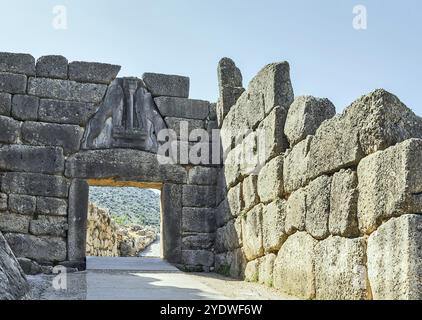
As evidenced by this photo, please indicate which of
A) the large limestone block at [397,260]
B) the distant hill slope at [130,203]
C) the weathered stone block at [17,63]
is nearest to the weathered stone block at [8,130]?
the weathered stone block at [17,63]

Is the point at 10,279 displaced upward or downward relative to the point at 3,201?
downward

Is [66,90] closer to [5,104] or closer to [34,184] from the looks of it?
[5,104]

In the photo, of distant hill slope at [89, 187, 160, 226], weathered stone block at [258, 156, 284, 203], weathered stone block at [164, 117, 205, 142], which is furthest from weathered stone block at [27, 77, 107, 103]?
distant hill slope at [89, 187, 160, 226]

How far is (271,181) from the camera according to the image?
619 cm

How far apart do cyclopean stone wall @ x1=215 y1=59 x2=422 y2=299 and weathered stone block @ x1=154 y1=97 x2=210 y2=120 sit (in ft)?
4.95

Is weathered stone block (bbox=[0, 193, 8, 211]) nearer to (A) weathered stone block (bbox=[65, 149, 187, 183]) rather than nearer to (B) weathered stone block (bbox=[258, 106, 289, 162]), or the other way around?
(A) weathered stone block (bbox=[65, 149, 187, 183])

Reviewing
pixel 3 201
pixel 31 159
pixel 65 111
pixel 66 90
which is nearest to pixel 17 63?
pixel 66 90

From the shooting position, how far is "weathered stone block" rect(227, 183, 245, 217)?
7461 mm

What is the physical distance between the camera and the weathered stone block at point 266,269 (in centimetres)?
609

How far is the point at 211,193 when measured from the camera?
29.4 feet

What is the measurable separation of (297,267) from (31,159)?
4789mm

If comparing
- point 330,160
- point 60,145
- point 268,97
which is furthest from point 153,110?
point 330,160

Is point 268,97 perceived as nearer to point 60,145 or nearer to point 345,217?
point 345,217

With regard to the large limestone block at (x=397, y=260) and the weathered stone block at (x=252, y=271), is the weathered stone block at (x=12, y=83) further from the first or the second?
the large limestone block at (x=397, y=260)
